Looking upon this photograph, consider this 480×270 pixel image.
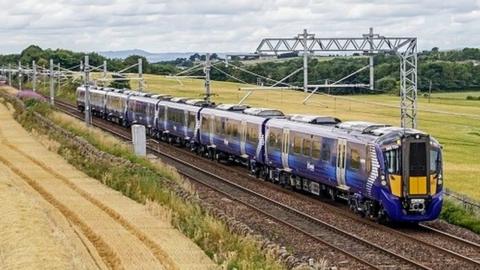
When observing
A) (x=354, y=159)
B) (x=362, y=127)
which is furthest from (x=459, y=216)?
(x=362, y=127)

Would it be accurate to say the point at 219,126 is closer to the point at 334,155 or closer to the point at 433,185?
the point at 334,155

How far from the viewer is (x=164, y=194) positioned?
88.9 ft

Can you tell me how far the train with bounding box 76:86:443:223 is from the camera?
81.1ft

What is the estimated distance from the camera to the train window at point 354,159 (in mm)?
26484

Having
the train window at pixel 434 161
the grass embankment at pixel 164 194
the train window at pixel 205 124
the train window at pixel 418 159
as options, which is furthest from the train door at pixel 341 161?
the train window at pixel 205 124

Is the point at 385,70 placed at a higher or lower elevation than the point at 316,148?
higher

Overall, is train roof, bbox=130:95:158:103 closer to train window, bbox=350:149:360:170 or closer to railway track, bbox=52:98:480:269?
railway track, bbox=52:98:480:269

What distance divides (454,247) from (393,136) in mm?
3921

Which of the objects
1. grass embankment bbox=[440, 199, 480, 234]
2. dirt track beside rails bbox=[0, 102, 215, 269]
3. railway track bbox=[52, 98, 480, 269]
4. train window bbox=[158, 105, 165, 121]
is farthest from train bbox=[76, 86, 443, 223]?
dirt track beside rails bbox=[0, 102, 215, 269]

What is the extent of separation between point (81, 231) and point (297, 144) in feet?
40.3

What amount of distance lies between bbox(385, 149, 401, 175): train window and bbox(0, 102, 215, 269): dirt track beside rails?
6.34 metres

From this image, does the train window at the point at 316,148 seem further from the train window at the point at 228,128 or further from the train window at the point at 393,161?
the train window at the point at 228,128

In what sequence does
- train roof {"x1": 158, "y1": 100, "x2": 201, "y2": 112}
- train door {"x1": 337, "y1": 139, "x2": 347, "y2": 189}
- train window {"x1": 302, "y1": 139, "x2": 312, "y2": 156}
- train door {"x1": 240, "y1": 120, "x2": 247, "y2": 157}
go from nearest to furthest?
train door {"x1": 337, "y1": 139, "x2": 347, "y2": 189}, train window {"x1": 302, "y1": 139, "x2": 312, "y2": 156}, train door {"x1": 240, "y1": 120, "x2": 247, "y2": 157}, train roof {"x1": 158, "y1": 100, "x2": 201, "y2": 112}

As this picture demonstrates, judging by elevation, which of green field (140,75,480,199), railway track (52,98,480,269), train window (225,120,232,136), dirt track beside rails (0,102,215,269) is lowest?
green field (140,75,480,199)
